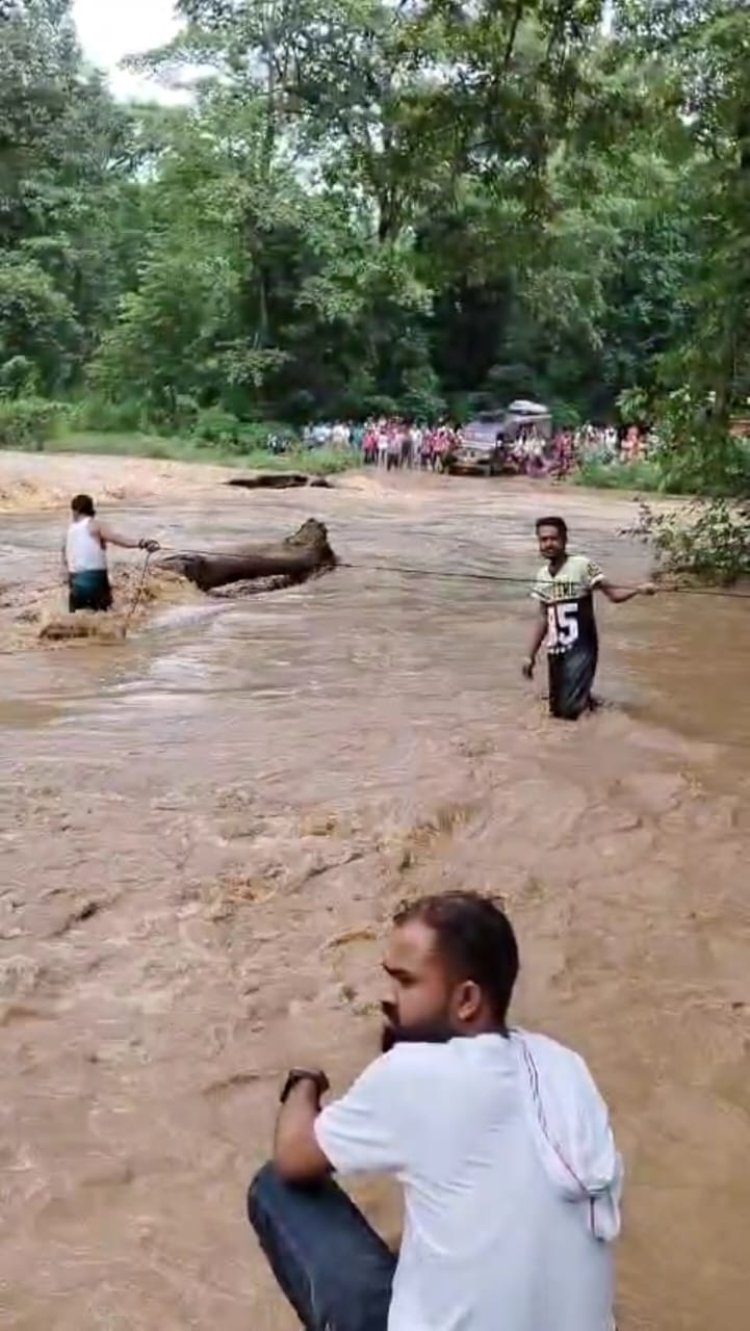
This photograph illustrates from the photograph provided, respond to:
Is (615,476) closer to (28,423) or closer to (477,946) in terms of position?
(28,423)

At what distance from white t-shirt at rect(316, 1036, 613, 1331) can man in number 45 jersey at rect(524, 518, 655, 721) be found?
694cm

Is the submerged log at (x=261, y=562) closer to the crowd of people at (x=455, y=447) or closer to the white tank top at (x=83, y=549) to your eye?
the white tank top at (x=83, y=549)

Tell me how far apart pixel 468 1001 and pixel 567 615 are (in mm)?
7208

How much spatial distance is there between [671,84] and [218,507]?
617 inches

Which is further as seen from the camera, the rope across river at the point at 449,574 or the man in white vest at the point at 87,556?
the rope across river at the point at 449,574

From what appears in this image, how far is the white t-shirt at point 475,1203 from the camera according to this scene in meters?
2.23

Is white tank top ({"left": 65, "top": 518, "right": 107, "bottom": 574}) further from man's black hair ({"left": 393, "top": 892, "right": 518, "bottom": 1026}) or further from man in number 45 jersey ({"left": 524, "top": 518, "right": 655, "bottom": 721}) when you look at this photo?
man's black hair ({"left": 393, "top": 892, "right": 518, "bottom": 1026})

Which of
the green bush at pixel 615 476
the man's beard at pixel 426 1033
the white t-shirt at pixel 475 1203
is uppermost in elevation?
the man's beard at pixel 426 1033

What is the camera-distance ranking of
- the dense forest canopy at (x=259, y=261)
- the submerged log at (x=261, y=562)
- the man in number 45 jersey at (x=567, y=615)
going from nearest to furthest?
the man in number 45 jersey at (x=567, y=615) → the submerged log at (x=261, y=562) → the dense forest canopy at (x=259, y=261)

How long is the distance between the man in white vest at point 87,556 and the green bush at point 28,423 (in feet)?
86.6

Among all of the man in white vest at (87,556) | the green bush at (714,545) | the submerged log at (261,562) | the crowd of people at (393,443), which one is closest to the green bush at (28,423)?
the crowd of people at (393,443)

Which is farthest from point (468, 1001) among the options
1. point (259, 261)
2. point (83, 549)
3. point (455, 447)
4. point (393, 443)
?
point (259, 261)

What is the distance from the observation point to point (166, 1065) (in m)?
4.73

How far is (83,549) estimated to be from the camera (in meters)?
13.4
